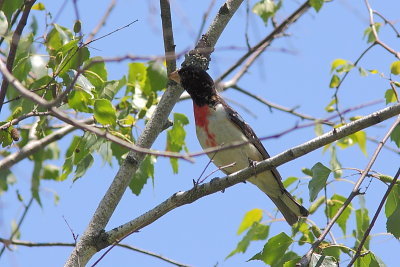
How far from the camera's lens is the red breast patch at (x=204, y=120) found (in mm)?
5309

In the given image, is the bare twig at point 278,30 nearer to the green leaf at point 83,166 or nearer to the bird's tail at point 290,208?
the bird's tail at point 290,208

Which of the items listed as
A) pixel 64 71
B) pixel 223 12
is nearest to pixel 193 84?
pixel 223 12

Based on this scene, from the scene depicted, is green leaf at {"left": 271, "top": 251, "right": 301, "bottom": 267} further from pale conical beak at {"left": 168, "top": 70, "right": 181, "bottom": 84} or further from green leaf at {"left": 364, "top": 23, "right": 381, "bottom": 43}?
green leaf at {"left": 364, "top": 23, "right": 381, "bottom": 43}

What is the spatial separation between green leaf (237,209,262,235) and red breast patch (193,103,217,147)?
1.97 ft

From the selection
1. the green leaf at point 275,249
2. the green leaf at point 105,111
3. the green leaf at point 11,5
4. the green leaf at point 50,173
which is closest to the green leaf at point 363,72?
the green leaf at point 275,249

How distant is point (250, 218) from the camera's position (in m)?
5.24

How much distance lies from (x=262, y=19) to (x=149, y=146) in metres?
2.22

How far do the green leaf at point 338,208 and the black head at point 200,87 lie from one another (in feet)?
4.19

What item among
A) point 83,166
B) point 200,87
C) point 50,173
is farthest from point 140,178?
point 50,173

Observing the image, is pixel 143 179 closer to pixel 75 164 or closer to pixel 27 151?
pixel 75 164

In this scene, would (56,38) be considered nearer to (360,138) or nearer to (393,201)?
(393,201)

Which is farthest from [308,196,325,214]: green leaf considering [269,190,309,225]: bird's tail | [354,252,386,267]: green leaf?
[354,252,386,267]: green leaf

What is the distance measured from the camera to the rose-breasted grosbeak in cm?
530

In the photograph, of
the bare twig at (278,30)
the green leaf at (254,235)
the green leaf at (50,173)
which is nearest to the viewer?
the green leaf at (254,235)
